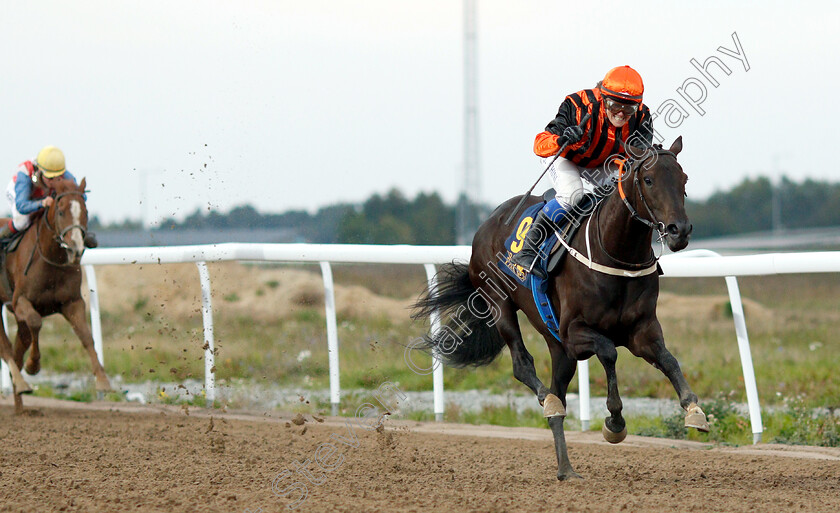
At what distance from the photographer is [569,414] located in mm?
7121

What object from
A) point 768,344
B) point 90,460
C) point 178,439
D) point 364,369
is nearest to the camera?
point 90,460

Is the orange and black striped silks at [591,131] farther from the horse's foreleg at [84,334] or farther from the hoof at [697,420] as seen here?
the horse's foreleg at [84,334]

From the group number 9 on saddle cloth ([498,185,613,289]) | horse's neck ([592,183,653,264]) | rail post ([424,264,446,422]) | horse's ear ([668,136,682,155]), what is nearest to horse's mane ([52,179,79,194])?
rail post ([424,264,446,422])

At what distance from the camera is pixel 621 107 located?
176 inches

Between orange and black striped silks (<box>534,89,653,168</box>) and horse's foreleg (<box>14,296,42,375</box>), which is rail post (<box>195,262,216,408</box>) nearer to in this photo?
horse's foreleg (<box>14,296,42,375</box>)

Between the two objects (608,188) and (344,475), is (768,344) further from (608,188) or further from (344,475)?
(344,475)

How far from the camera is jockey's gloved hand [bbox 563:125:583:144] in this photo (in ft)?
15.3

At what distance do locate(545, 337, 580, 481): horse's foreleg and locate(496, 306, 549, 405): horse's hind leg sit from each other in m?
0.08

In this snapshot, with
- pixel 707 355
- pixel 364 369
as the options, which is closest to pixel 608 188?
pixel 364 369

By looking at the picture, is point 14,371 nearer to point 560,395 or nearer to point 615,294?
point 560,395

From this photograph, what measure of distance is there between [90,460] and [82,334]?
7.85ft

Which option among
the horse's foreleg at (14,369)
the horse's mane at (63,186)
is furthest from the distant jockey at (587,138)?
the horse's foreleg at (14,369)

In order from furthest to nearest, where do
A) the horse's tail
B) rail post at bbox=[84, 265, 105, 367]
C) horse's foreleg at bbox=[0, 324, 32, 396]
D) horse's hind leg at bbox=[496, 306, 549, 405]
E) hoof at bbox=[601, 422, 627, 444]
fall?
rail post at bbox=[84, 265, 105, 367] → horse's foreleg at bbox=[0, 324, 32, 396] → the horse's tail → horse's hind leg at bbox=[496, 306, 549, 405] → hoof at bbox=[601, 422, 627, 444]

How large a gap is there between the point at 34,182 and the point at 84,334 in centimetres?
139
